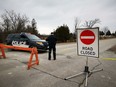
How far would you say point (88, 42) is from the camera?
4812mm

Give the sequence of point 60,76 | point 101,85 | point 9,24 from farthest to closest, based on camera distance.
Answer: point 9,24
point 60,76
point 101,85

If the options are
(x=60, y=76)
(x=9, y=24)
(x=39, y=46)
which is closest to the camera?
(x=60, y=76)

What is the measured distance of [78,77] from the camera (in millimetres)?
4961

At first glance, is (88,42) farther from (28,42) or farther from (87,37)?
(28,42)

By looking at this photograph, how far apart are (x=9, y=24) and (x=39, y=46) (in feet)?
86.4

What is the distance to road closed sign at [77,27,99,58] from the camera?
462 cm

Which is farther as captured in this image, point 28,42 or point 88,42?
point 28,42

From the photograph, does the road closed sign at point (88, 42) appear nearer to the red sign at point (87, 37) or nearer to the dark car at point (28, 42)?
the red sign at point (87, 37)

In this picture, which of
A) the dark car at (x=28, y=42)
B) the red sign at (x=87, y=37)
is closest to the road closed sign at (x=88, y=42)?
the red sign at (x=87, y=37)

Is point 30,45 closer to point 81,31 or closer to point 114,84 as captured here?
point 81,31

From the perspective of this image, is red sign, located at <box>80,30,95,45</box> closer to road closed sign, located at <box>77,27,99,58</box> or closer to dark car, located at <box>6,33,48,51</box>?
road closed sign, located at <box>77,27,99,58</box>

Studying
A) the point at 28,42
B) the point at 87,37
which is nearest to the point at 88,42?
the point at 87,37

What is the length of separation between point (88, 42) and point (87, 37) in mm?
193

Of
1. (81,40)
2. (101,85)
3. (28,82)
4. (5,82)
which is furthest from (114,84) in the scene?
(5,82)
